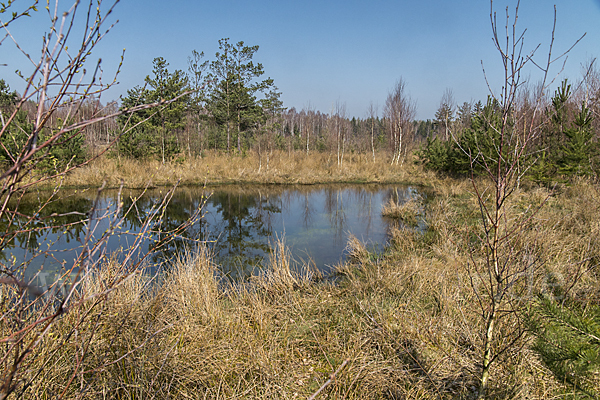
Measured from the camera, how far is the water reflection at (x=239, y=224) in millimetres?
5832

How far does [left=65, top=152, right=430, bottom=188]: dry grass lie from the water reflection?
1220 mm

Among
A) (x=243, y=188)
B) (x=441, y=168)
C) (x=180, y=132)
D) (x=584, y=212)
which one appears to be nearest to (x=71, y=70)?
(x=584, y=212)

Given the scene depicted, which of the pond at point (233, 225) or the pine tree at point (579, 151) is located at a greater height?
the pine tree at point (579, 151)

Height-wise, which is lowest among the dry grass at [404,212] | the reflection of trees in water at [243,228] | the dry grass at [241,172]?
the reflection of trees in water at [243,228]

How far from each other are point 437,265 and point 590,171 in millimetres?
7167

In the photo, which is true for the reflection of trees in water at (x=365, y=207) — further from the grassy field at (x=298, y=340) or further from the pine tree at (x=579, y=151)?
the pine tree at (x=579, y=151)

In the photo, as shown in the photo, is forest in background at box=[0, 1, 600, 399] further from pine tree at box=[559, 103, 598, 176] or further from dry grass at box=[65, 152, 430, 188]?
dry grass at box=[65, 152, 430, 188]

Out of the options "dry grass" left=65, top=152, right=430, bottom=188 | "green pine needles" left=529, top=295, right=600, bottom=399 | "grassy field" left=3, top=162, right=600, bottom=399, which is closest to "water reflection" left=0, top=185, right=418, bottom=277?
"grassy field" left=3, top=162, right=600, bottom=399

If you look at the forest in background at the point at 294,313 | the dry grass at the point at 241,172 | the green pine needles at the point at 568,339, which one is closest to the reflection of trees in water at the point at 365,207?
the forest in background at the point at 294,313

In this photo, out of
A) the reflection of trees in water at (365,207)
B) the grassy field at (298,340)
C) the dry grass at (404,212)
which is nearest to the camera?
the grassy field at (298,340)

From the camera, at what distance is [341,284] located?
480 centimetres

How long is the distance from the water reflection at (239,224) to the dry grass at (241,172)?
1.22 metres

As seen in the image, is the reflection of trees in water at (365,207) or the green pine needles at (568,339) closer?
the green pine needles at (568,339)

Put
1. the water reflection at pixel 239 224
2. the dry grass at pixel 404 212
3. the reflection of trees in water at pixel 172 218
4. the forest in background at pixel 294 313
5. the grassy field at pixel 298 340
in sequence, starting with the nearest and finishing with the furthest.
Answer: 1. the forest in background at pixel 294 313
2. the grassy field at pixel 298 340
3. the water reflection at pixel 239 224
4. the reflection of trees in water at pixel 172 218
5. the dry grass at pixel 404 212
